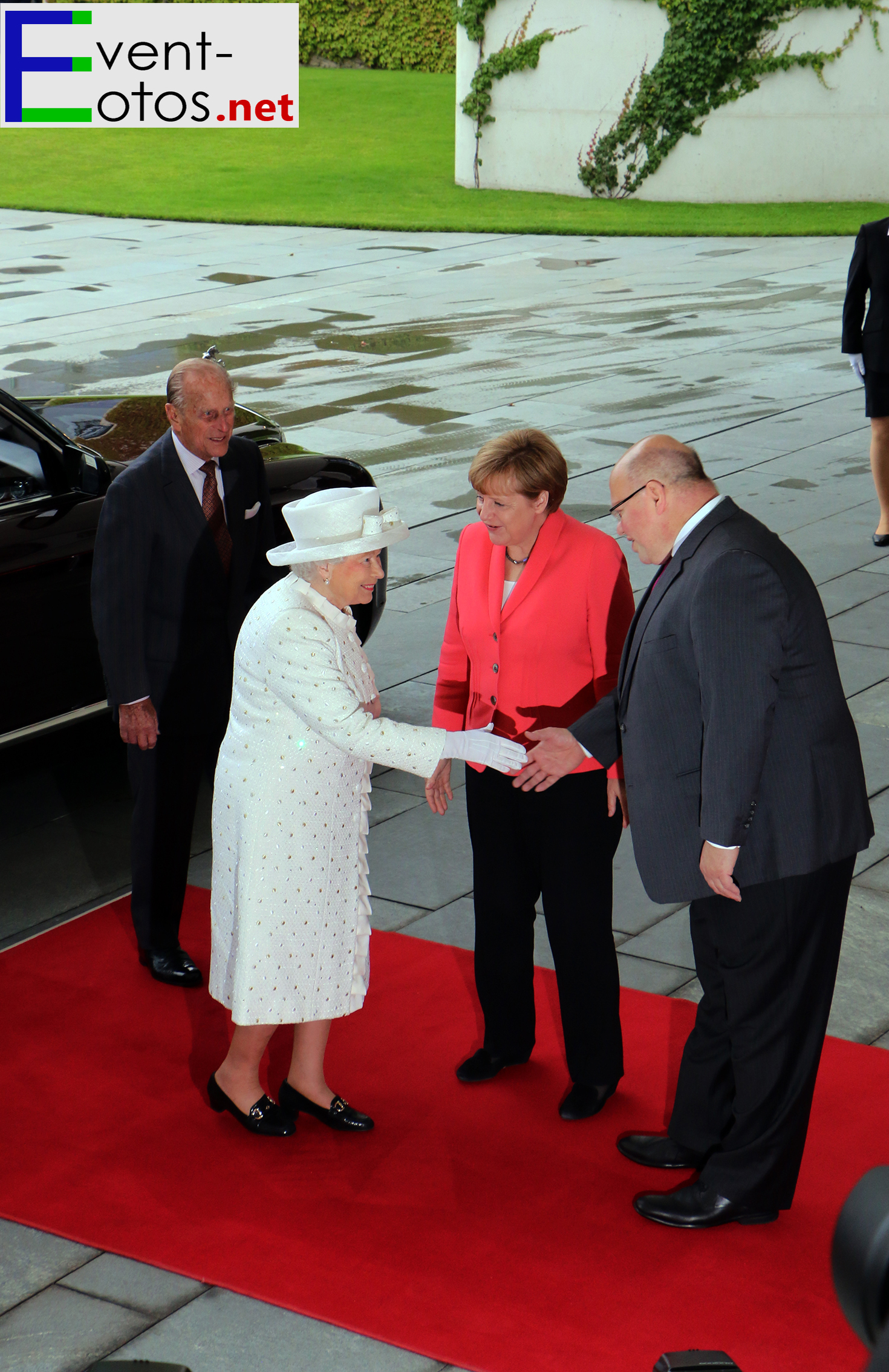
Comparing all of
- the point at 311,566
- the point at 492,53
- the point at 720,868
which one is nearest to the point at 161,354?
the point at 311,566

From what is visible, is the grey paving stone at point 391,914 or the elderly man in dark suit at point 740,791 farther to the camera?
the grey paving stone at point 391,914

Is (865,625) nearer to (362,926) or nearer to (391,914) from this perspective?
(391,914)

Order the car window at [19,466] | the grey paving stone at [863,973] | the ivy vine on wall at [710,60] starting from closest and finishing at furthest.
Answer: the grey paving stone at [863,973]
the car window at [19,466]
the ivy vine on wall at [710,60]

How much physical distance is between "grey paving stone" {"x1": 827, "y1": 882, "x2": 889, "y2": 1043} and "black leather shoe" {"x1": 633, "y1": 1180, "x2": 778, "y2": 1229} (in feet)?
2.68

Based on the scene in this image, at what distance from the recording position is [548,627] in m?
4.14

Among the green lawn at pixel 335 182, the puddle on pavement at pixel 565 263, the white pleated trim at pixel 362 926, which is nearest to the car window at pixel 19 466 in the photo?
the white pleated trim at pixel 362 926

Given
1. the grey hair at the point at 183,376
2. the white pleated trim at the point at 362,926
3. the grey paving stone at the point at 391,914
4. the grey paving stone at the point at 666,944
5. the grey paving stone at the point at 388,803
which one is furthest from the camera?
the grey paving stone at the point at 388,803

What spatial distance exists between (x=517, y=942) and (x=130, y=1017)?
1.32 metres

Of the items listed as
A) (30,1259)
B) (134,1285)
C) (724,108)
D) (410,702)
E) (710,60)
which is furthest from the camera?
(724,108)

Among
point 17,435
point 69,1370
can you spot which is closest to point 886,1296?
point 69,1370

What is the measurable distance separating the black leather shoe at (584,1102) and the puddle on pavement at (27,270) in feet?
62.5

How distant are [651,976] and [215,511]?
6.83 feet

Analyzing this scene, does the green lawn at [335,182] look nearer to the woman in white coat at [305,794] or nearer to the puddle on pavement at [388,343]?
the puddle on pavement at [388,343]

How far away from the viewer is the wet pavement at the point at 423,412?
4.78 metres
